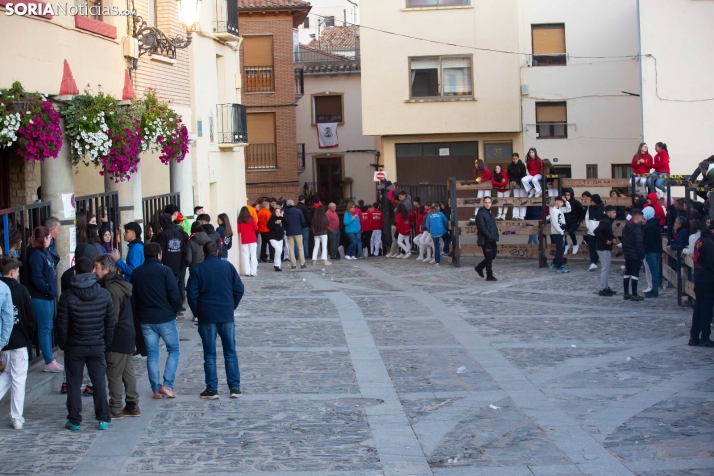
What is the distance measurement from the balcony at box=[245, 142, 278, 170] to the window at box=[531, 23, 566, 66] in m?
12.1

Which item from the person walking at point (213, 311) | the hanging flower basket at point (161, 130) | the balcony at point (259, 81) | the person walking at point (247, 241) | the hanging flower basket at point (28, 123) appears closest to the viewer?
the person walking at point (213, 311)

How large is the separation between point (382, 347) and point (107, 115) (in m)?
5.13

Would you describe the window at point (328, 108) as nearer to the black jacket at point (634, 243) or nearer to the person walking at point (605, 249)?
the person walking at point (605, 249)

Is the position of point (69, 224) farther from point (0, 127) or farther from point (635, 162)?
point (635, 162)

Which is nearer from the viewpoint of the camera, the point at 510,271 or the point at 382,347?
the point at 382,347

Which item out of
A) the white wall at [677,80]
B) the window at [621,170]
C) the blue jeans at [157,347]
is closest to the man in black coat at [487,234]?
the white wall at [677,80]

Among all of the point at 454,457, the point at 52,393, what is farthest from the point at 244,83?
the point at 454,457

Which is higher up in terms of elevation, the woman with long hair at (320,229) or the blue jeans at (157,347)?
the woman with long hair at (320,229)

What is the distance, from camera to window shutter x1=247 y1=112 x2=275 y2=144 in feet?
128

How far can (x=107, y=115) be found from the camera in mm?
13195

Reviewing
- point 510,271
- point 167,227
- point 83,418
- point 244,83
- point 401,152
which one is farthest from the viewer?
point 244,83

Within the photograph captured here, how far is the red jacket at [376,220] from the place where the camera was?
28547 millimetres

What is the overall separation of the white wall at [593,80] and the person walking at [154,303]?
24.2m
